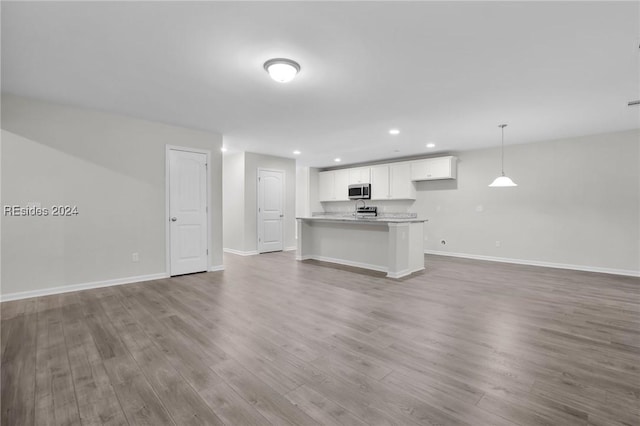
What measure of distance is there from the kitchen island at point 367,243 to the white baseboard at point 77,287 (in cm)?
292

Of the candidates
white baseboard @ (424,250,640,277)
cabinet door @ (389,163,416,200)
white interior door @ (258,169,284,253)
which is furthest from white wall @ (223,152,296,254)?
white baseboard @ (424,250,640,277)

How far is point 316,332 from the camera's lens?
8.80 feet

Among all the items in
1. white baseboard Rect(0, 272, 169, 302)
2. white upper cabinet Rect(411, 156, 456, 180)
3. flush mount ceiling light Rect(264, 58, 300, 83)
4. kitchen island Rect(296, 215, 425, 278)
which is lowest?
white baseboard Rect(0, 272, 169, 302)

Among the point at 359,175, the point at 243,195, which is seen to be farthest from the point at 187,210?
the point at 359,175

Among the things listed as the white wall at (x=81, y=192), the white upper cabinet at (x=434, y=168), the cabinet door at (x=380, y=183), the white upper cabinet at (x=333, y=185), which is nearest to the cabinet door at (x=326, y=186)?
the white upper cabinet at (x=333, y=185)

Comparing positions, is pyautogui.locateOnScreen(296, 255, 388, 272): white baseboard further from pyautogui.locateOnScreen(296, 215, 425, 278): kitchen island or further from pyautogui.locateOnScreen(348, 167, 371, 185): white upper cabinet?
pyautogui.locateOnScreen(348, 167, 371, 185): white upper cabinet

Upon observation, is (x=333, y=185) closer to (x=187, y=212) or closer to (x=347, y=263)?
(x=347, y=263)

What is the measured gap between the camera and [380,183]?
809cm

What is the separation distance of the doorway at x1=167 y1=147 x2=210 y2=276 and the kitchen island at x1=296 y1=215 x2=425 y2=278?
Result: 214 centimetres

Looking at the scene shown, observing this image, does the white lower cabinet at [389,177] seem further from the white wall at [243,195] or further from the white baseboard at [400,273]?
the white baseboard at [400,273]

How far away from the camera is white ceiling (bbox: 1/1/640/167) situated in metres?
2.07

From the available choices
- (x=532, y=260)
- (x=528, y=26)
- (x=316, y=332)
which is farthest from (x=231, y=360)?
(x=532, y=260)

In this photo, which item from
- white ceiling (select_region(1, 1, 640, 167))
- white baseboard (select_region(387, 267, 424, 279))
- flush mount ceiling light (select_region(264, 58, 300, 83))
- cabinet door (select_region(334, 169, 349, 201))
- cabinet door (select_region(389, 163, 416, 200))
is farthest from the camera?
cabinet door (select_region(334, 169, 349, 201))

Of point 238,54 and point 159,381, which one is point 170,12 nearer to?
point 238,54
